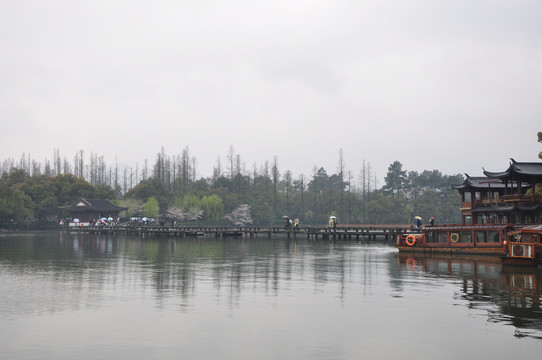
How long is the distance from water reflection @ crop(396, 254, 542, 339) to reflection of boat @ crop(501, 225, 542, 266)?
1.79ft

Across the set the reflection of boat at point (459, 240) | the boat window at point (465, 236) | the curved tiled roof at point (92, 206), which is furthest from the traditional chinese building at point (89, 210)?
the boat window at point (465, 236)

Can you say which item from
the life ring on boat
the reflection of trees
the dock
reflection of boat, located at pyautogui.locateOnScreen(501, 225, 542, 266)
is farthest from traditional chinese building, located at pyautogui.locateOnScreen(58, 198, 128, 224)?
reflection of boat, located at pyautogui.locateOnScreen(501, 225, 542, 266)

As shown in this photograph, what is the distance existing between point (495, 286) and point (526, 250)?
33.4ft

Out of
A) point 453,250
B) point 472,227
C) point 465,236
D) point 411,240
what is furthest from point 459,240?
point 411,240

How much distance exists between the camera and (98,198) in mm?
139750

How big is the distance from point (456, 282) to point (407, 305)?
902cm

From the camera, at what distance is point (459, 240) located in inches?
1997

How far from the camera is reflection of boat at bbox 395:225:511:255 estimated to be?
47.0 m

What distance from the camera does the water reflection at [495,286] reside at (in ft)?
70.0

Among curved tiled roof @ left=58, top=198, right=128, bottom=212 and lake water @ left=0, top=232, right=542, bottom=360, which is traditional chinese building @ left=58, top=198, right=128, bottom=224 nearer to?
curved tiled roof @ left=58, top=198, right=128, bottom=212

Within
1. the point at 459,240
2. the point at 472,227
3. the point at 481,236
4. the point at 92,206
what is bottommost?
the point at 459,240

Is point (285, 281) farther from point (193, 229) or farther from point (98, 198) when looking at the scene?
point (98, 198)

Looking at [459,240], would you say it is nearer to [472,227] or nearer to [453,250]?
[453,250]

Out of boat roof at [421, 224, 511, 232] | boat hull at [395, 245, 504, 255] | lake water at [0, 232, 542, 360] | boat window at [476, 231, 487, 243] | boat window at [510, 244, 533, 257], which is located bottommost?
lake water at [0, 232, 542, 360]
